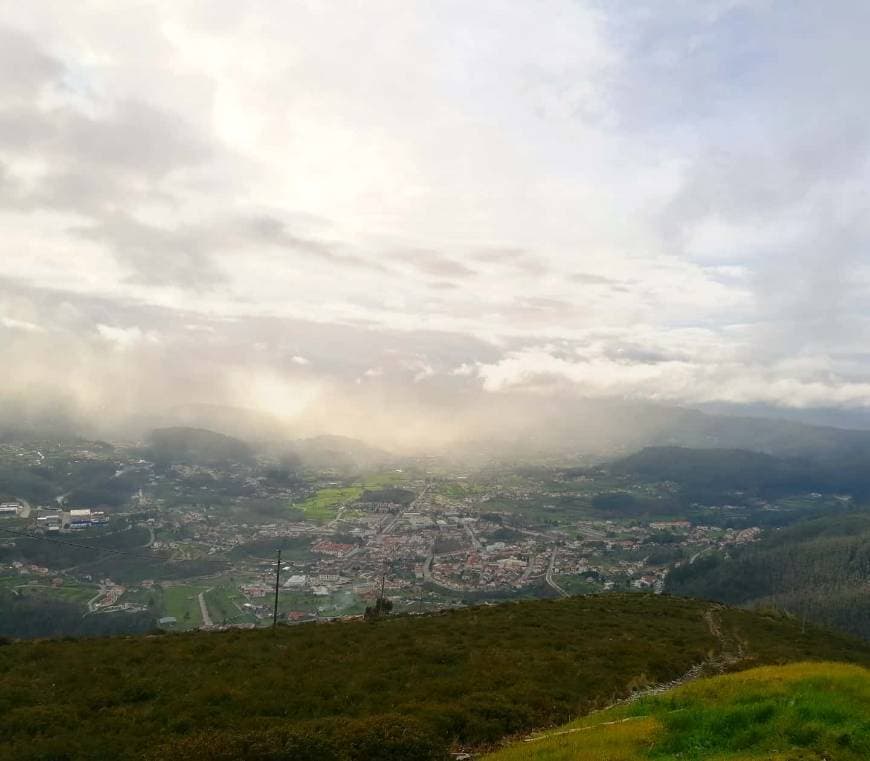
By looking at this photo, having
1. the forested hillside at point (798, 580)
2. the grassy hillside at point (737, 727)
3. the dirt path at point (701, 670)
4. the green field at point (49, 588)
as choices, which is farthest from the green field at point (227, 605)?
the forested hillside at point (798, 580)

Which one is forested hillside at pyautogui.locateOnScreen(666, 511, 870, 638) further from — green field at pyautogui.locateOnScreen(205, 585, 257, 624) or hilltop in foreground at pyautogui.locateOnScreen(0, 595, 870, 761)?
hilltop in foreground at pyautogui.locateOnScreen(0, 595, 870, 761)

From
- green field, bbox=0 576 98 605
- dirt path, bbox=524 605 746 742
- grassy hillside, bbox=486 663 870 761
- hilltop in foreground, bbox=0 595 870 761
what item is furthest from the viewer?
green field, bbox=0 576 98 605

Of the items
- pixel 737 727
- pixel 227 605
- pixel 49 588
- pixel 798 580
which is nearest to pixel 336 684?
pixel 737 727

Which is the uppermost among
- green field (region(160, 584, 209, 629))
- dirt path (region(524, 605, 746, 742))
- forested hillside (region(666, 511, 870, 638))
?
dirt path (region(524, 605, 746, 742))

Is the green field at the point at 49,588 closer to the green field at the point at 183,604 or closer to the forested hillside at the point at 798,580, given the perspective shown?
the green field at the point at 183,604

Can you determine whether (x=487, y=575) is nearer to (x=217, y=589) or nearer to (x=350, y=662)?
(x=217, y=589)

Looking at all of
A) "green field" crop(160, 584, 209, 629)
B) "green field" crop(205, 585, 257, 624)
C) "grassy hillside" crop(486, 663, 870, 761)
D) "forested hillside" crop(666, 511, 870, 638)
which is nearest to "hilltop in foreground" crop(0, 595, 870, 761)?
"grassy hillside" crop(486, 663, 870, 761)

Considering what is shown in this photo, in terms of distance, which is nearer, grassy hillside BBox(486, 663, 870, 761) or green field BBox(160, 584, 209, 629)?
grassy hillside BBox(486, 663, 870, 761)
